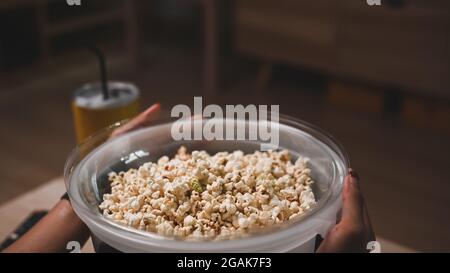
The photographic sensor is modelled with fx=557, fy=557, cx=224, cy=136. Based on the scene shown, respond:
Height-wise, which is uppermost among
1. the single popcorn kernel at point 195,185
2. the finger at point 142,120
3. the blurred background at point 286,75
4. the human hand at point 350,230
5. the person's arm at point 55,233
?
the finger at point 142,120

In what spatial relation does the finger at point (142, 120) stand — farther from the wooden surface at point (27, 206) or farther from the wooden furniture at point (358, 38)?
the wooden furniture at point (358, 38)

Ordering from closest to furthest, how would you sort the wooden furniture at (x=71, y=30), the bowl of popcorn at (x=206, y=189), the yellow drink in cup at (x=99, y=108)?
the bowl of popcorn at (x=206, y=189), the yellow drink in cup at (x=99, y=108), the wooden furniture at (x=71, y=30)

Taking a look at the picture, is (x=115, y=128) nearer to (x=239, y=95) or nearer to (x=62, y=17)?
(x=239, y=95)

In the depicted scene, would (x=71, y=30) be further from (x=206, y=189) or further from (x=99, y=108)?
(x=206, y=189)

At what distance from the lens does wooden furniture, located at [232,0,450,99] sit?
2467 mm

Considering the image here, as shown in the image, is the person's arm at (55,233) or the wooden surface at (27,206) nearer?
the person's arm at (55,233)

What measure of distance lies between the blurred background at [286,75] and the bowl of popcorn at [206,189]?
3.57 feet

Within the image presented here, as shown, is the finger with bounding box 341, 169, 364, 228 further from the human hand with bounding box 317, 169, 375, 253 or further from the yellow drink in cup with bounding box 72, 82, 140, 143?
the yellow drink in cup with bounding box 72, 82, 140, 143

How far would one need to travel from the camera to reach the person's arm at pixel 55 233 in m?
0.81

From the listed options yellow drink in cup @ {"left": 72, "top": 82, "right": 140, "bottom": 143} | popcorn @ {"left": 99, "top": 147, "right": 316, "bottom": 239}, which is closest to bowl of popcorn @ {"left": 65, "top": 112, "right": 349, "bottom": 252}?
popcorn @ {"left": 99, "top": 147, "right": 316, "bottom": 239}

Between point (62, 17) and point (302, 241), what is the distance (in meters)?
3.18

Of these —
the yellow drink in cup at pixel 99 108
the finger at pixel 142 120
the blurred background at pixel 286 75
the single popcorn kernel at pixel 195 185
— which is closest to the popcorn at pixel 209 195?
the single popcorn kernel at pixel 195 185

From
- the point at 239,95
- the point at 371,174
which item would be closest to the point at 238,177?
the point at 371,174

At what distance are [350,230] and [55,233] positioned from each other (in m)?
0.43
